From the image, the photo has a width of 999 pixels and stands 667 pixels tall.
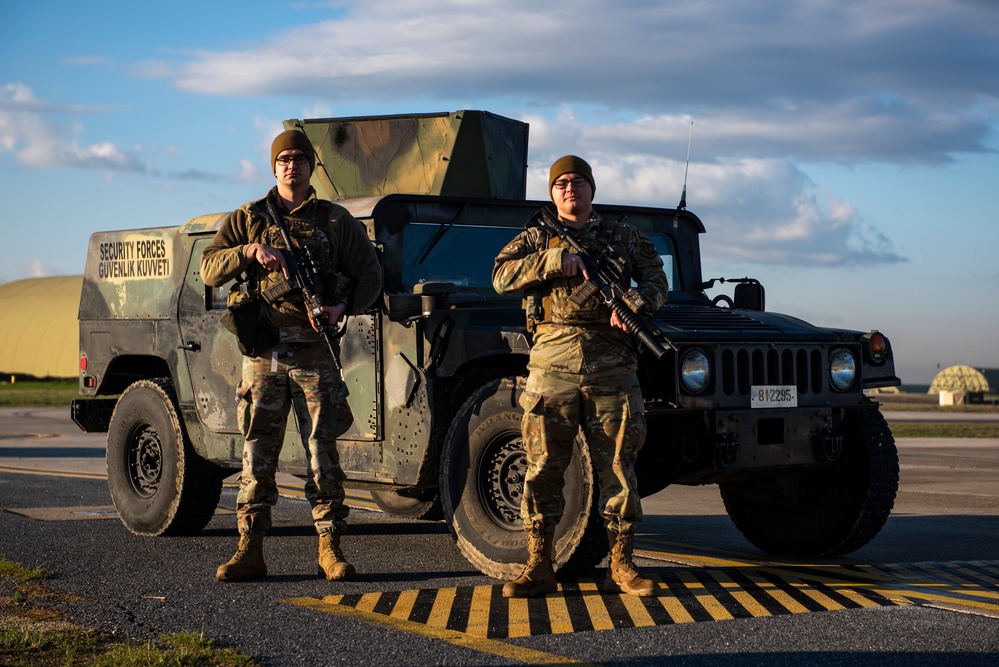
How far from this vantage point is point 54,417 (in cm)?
3077

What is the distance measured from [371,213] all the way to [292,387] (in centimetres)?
107

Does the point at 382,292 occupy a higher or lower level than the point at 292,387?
higher

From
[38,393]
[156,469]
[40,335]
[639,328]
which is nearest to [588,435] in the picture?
[639,328]

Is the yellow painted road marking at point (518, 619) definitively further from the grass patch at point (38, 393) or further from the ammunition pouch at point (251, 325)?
the grass patch at point (38, 393)

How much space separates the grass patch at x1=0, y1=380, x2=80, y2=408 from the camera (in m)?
42.0

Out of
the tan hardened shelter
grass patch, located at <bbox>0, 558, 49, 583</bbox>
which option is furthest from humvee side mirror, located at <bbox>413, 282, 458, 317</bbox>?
the tan hardened shelter

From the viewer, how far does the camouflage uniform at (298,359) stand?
19.8ft

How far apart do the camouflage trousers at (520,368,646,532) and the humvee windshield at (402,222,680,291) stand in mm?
1327

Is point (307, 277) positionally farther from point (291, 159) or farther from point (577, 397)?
point (577, 397)

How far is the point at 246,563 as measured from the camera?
6.07 m

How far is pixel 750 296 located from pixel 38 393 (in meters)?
51.4

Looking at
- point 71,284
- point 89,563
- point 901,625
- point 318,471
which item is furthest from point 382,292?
point 71,284

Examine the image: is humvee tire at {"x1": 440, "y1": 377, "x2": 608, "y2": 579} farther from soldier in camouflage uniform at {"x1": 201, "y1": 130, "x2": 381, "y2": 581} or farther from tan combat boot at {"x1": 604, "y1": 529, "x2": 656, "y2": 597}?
soldier in camouflage uniform at {"x1": 201, "y1": 130, "x2": 381, "y2": 581}

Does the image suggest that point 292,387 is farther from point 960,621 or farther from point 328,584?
point 960,621
